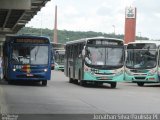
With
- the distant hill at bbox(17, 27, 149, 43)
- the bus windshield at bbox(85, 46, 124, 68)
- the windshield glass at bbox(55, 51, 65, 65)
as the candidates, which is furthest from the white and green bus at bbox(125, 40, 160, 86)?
the distant hill at bbox(17, 27, 149, 43)

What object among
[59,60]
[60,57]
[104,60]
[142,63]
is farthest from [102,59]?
[59,60]

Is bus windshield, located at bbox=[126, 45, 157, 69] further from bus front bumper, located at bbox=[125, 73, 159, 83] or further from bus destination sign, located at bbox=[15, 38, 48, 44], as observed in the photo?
bus destination sign, located at bbox=[15, 38, 48, 44]

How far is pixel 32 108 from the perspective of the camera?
16969 mm

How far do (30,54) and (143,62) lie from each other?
321 inches

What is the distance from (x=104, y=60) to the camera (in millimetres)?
30344

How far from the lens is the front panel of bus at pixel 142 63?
3425 centimetres

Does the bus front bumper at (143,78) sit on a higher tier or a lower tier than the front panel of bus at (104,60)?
lower

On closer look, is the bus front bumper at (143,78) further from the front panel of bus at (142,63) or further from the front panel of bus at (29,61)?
the front panel of bus at (29,61)

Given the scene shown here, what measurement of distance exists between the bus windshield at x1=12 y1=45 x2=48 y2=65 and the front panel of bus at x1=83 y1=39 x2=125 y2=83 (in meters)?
2.41

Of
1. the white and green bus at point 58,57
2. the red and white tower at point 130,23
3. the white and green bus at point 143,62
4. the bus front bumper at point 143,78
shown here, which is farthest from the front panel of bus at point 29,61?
the red and white tower at point 130,23

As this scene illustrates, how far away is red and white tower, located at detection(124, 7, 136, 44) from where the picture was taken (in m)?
84.9

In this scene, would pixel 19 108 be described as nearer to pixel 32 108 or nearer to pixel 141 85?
pixel 32 108

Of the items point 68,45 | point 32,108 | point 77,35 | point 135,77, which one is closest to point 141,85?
point 135,77

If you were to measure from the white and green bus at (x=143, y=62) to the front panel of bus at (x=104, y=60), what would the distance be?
4308mm
